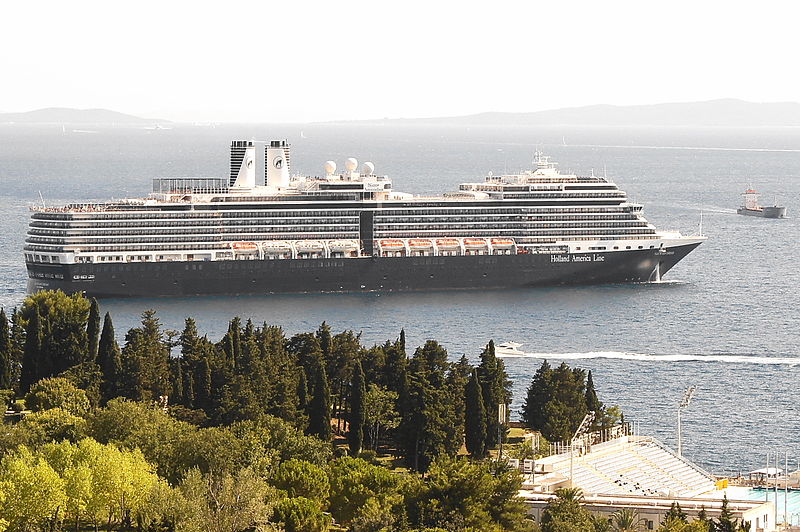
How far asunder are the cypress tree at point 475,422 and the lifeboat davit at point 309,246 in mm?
48853

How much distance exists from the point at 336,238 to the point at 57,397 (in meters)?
49.2

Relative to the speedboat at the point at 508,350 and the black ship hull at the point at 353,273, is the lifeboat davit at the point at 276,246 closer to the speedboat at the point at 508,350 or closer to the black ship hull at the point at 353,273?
the black ship hull at the point at 353,273

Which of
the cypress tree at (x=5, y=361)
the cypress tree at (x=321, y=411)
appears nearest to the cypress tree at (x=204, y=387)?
the cypress tree at (x=321, y=411)

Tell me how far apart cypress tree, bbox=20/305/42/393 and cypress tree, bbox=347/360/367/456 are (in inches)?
648

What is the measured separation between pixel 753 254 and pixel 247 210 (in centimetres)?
4123

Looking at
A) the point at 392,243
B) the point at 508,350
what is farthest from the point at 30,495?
the point at 392,243

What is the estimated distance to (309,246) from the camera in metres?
115

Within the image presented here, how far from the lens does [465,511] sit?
5219 cm

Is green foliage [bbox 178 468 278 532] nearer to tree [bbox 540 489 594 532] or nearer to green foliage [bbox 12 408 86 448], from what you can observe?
green foliage [bbox 12 408 86 448]

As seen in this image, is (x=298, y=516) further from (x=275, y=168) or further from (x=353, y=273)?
(x=275, y=168)

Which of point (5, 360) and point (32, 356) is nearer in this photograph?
point (5, 360)

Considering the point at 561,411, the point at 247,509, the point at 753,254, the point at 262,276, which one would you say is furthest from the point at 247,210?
the point at 247,509

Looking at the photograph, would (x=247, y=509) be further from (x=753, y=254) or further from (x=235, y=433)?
(x=753, y=254)

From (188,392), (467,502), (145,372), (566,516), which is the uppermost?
(145,372)
